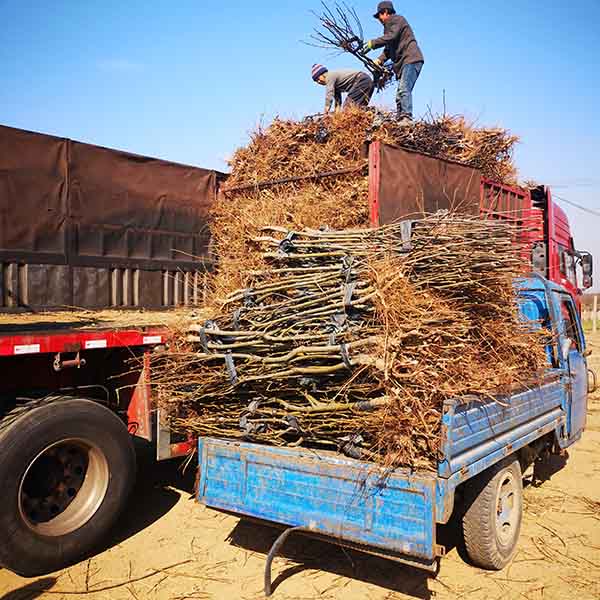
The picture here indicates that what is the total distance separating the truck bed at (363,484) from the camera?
3.01m

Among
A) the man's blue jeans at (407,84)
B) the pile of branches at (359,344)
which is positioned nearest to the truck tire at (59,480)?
the pile of branches at (359,344)

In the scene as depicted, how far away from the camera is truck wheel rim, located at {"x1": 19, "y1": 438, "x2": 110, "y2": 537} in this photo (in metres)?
3.85

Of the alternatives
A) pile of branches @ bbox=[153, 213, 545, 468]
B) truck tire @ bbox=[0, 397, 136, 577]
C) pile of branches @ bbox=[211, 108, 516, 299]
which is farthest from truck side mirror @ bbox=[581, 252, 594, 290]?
truck tire @ bbox=[0, 397, 136, 577]

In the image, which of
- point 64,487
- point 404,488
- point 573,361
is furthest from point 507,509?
point 64,487

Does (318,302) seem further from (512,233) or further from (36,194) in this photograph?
(36,194)

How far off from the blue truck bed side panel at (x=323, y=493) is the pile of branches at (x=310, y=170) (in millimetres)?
1593

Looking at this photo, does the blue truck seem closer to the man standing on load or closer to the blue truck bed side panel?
the blue truck bed side panel

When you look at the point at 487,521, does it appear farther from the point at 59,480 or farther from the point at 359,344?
the point at 59,480

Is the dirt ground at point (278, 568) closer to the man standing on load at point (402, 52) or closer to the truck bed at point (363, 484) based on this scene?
the truck bed at point (363, 484)

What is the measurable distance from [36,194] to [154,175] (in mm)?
1299

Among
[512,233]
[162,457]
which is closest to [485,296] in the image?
[512,233]

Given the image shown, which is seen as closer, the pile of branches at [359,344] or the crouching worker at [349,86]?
the pile of branches at [359,344]

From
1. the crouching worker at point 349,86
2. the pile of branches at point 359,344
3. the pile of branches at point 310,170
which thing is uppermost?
the crouching worker at point 349,86

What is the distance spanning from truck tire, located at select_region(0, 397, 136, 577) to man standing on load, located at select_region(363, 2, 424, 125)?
16.8ft
